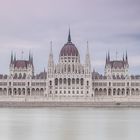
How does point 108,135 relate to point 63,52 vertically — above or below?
below

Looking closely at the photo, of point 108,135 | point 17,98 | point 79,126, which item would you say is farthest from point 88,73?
point 108,135

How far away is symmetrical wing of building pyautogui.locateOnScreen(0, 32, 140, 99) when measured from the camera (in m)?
Result: 117

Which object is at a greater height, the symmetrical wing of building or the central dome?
the central dome

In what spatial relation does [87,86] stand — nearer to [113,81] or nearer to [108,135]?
[113,81]

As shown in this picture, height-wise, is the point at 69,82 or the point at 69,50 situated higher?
the point at 69,50

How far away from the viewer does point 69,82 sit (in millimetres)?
118188

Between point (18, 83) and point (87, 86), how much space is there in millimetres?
13368

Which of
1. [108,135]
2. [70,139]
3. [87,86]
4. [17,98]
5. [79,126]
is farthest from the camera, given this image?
[87,86]

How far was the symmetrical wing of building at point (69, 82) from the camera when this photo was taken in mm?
117438

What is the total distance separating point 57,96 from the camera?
112 m

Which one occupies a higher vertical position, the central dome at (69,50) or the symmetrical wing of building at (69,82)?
the central dome at (69,50)

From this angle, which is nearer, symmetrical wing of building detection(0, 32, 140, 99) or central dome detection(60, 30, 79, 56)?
symmetrical wing of building detection(0, 32, 140, 99)

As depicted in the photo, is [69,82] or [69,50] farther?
[69,50]

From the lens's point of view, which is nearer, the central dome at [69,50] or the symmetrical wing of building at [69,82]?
the symmetrical wing of building at [69,82]
